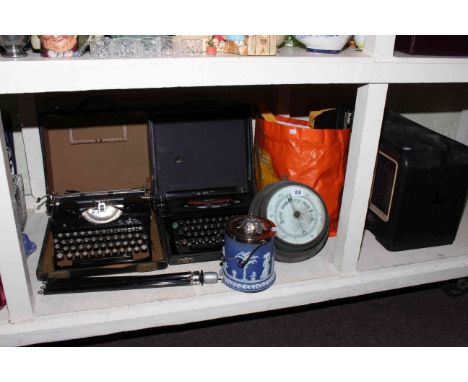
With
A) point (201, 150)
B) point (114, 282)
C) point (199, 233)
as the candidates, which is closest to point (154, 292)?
point (114, 282)

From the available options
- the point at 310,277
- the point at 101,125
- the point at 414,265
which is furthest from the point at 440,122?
the point at 101,125

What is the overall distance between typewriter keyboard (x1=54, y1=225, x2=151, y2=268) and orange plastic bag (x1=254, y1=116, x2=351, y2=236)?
15.4 inches

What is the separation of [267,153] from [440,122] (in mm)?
842

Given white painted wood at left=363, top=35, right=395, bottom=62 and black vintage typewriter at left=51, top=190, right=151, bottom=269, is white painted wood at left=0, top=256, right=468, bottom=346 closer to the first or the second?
black vintage typewriter at left=51, top=190, right=151, bottom=269

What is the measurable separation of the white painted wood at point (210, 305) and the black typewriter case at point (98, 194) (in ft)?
0.32

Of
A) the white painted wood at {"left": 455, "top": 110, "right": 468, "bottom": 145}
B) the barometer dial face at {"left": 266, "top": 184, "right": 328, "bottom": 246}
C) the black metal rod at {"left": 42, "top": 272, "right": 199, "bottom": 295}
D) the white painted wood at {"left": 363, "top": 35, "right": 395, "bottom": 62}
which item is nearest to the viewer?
the white painted wood at {"left": 363, "top": 35, "right": 395, "bottom": 62}

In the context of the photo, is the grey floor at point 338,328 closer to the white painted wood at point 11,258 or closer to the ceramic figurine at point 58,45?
the white painted wood at point 11,258

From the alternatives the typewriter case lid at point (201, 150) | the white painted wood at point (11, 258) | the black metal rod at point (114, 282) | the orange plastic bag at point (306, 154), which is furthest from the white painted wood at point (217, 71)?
the black metal rod at point (114, 282)

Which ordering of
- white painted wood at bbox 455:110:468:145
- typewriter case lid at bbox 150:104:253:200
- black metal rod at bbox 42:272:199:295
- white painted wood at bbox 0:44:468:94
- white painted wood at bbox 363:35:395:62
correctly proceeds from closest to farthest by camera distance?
white painted wood at bbox 0:44:468:94 < white painted wood at bbox 363:35:395:62 < black metal rod at bbox 42:272:199:295 < typewriter case lid at bbox 150:104:253:200 < white painted wood at bbox 455:110:468:145

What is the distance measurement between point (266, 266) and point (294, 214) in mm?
164

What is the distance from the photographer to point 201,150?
51.1 inches

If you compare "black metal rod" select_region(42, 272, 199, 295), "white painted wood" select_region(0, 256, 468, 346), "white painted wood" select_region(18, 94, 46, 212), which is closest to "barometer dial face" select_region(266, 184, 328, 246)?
"white painted wood" select_region(0, 256, 468, 346)

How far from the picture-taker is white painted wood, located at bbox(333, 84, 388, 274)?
97 cm

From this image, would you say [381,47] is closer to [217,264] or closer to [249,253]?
[249,253]
